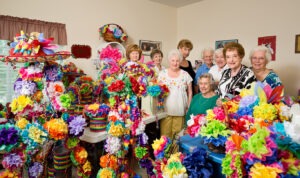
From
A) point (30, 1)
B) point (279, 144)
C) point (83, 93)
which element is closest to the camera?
point (279, 144)

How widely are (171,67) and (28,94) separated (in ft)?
5.53

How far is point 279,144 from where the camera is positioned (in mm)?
1008

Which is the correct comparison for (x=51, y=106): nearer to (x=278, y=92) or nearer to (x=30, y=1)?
(x=278, y=92)

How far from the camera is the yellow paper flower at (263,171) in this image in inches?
37.7

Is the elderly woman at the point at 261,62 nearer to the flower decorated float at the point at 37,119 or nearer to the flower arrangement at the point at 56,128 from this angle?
the flower decorated float at the point at 37,119

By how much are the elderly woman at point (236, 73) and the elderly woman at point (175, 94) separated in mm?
687

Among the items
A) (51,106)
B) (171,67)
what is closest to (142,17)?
(171,67)

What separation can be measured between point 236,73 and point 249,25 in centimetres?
295

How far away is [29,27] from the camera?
3.33 m

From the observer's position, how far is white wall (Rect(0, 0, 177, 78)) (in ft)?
11.3

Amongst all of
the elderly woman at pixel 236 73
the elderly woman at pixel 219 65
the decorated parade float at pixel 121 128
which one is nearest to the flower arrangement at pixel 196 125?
the decorated parade float at pixel 121 128

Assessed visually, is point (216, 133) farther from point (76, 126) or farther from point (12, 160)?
point (12, 160)

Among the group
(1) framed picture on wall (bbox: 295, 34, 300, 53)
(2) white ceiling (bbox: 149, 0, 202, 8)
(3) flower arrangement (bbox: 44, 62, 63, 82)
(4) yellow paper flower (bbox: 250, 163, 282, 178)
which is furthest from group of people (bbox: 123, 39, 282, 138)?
(2) white ceiling (bbox: 149, 0, 202, 8)

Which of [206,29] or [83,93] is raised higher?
[206,29]
